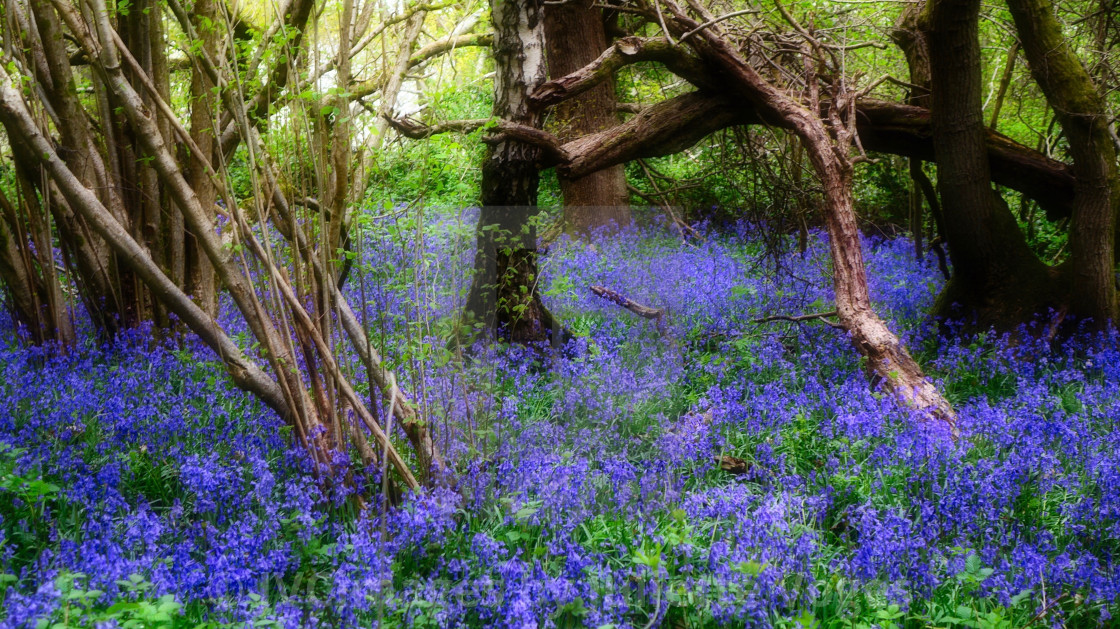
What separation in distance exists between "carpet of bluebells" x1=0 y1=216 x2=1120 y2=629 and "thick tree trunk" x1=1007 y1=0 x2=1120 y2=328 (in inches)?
32.9

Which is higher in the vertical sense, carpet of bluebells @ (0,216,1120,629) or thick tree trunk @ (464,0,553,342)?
thick tree trunk @ (464,0,553,342)

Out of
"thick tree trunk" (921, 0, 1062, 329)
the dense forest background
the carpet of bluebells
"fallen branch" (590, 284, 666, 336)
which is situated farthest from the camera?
"fallen branch" (590, 284, 666, 336)

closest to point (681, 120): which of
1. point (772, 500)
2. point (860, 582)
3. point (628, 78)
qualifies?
point (772, 500)

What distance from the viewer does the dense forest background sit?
8.91 feet

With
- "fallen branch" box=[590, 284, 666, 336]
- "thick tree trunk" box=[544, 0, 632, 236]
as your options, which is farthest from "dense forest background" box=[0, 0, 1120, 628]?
"thick tree trunk" box=[544, 0, 632, 236]

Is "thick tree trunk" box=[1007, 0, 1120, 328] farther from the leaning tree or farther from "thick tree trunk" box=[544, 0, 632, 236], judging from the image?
the leaning tree

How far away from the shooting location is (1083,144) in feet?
19.1

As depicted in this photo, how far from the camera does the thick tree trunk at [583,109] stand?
8.34 metres

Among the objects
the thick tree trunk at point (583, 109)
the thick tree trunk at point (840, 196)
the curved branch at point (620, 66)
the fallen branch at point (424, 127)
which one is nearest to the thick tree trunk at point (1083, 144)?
the thick tree trunk at point (840, 196)

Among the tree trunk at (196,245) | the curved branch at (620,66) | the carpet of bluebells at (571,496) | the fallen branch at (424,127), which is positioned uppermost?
the curved branch at (620,66)

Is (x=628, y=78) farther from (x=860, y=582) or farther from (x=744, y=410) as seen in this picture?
(x=860, y=582)

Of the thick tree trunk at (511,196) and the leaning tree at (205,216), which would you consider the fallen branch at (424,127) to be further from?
the thick tree trunk at (511,196)

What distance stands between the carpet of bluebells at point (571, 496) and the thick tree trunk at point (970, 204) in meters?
0.85

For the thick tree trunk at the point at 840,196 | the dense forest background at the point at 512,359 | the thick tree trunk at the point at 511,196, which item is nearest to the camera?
the dense forest background at the point at 512,359
